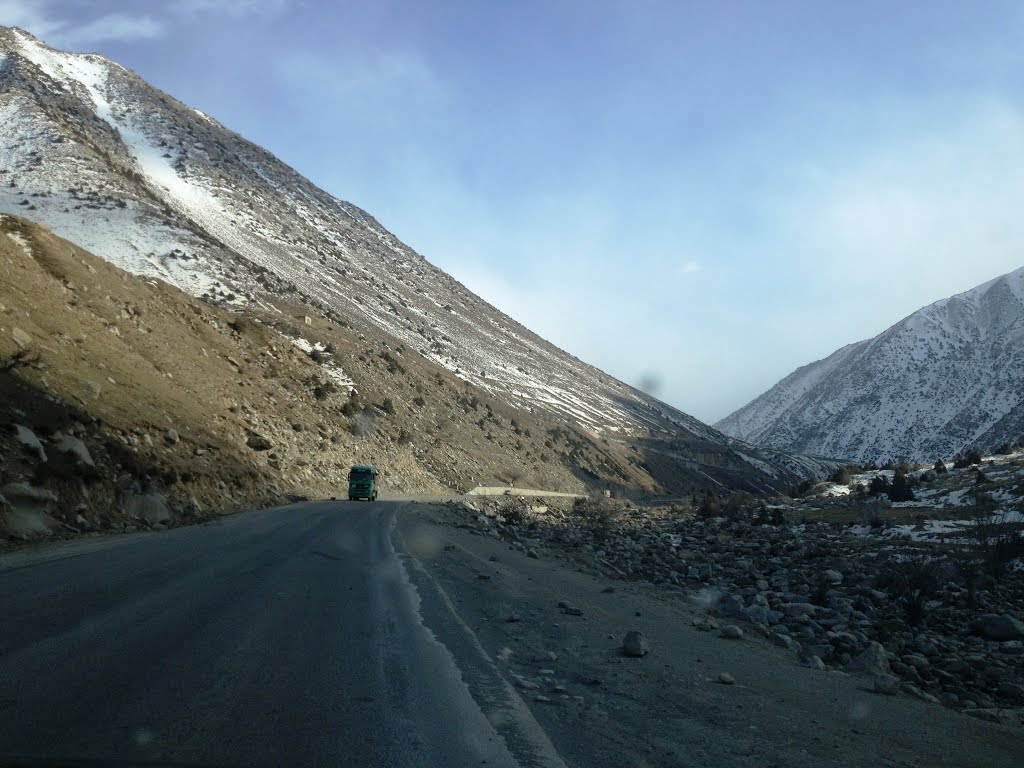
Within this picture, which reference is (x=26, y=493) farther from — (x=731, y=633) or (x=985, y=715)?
(x=985, y=715)

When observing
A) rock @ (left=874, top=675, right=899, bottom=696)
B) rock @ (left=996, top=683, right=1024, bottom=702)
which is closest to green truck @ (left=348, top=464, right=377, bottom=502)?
rock @ (left=996, top=683, right=1024, bottom=702)

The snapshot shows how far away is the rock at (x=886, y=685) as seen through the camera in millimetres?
7425

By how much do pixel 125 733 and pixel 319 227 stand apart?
99982mm

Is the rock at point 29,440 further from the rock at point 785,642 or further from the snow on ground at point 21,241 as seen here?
the snow on ground at point 21,241

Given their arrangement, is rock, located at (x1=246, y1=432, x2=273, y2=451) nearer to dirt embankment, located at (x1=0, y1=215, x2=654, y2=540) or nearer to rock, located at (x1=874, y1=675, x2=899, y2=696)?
dirt embankment, located at (x1=0, y1=215, x2=654, y2=540)

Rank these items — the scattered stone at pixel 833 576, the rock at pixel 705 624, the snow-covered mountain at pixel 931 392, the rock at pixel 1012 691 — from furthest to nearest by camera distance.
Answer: the snow-covered mountain at pixel 931 392, the scattered stone at pixel 833 576, the rock at pixel 705 624, the rock at pixel 1012 691

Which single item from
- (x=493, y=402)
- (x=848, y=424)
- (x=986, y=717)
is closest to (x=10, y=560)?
(x=986, y=717)

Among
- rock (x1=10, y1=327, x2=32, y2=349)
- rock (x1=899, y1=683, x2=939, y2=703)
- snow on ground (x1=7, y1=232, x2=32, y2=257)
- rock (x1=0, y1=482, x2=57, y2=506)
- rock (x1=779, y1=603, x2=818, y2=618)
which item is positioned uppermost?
snow on ground (x1=7, y1=232, x2=32, y2=257)

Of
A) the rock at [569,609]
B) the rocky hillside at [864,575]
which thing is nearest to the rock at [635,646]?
the rocky hillside at [864,575]

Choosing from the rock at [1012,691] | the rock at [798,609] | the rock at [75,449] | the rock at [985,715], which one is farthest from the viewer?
the rock at [75,449]

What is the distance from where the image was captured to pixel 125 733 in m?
4.25

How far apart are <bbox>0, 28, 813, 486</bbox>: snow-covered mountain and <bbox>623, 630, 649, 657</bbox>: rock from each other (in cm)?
4796

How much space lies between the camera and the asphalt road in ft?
14.0

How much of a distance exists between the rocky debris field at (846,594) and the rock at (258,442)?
30.3ft
